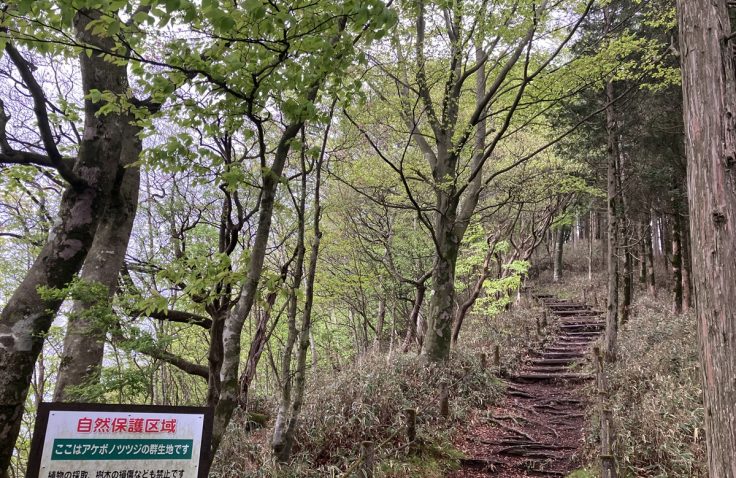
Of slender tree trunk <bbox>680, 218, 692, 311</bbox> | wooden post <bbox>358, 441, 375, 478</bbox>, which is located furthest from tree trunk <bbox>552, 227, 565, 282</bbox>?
wooden post <bbox>358, 441, 375, 478</bbox>

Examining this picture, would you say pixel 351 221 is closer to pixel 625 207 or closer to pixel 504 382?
pixel 504 382

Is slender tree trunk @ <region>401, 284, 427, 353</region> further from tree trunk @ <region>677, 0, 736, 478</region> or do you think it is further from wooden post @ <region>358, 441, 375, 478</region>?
tree trunk @ <region>677, 0, 736, 478</region>

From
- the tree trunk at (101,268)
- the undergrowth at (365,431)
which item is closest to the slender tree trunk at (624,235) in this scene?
the undergrowth at (365,431)

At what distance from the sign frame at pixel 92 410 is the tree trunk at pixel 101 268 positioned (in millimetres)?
1695

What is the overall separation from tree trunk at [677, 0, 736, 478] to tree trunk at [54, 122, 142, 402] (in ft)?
17.6

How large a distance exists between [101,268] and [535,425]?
767cm

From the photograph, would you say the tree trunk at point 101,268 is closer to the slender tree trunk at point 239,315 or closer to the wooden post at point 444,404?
the slender tree trunk at point 239,315

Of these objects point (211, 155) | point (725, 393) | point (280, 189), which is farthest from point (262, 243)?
point (280, 189)

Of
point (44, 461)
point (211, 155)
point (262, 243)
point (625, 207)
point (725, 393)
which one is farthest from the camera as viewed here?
point (625, 207)

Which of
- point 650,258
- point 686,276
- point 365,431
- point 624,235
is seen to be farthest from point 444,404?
point 650,258

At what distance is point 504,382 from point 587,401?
1.92 metres

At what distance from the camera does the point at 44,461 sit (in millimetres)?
2457

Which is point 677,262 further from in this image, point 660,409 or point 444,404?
point 444,404

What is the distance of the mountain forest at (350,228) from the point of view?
12.3 ft
